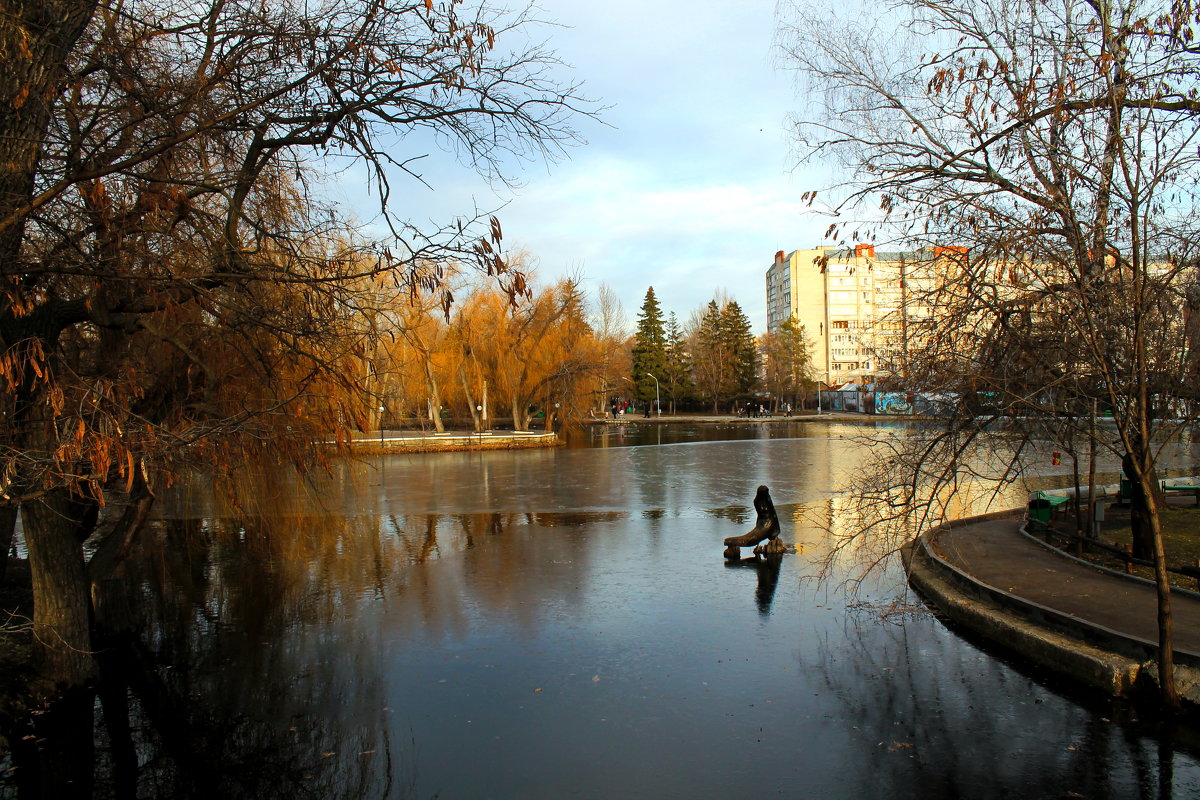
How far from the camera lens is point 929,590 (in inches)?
433

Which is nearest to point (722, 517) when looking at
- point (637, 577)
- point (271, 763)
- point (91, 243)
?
point (637, 577)

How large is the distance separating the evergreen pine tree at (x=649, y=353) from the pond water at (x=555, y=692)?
70100 millimetres

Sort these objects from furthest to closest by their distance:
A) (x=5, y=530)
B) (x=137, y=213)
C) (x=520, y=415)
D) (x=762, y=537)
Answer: (x=520, y=415), (x=762, y=537), (x=5, y=530), (x=137, y=213)

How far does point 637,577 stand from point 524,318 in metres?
35.6

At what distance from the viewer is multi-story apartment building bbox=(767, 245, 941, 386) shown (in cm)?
894

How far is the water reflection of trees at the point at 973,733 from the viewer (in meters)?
5.91

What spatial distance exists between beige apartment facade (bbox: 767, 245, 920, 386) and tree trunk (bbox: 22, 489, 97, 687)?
7795 mm

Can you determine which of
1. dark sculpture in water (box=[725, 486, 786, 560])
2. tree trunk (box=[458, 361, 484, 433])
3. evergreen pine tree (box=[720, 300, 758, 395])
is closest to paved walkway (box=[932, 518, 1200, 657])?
dark sculpture in water (box=[725, 486, 786, 560])

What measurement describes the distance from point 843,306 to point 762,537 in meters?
89.7

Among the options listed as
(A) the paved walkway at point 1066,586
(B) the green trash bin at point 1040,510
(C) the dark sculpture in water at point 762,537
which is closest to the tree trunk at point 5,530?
(C) the dark sculpture in water at point 762,537

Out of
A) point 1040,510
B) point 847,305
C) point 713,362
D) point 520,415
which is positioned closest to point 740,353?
point 713,362

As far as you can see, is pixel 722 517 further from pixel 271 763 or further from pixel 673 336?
pixel 673 336

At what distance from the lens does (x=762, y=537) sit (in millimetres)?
13742

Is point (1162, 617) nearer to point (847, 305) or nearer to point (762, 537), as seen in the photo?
point (762, 537)
